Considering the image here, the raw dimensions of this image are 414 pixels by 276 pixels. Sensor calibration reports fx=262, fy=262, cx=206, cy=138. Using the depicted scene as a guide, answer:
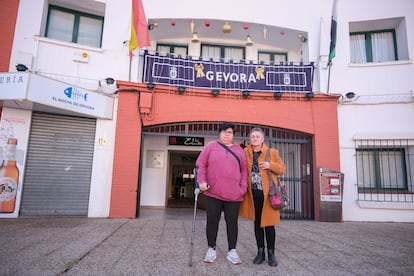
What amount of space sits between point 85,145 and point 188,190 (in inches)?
451

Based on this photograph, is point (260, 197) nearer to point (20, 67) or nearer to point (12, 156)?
point (12, 156)

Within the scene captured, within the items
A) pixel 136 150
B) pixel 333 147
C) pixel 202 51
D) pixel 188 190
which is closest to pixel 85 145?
pixel 136 150

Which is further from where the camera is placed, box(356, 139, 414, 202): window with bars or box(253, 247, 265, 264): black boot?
box(356, 139, 414, 202): window with bars

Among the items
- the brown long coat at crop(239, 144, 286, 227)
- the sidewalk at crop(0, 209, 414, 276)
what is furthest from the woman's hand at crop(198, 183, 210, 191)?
the sidewalk at crop(0, 209, 414, 276)

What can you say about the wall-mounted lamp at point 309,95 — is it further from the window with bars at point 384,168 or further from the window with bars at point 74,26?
the window with bars at point 74,26

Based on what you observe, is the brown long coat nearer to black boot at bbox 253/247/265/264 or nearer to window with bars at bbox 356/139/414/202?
black boot at bbox 253/247/265/264

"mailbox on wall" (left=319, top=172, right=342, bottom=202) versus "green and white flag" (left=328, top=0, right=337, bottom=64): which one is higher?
"green and white flag" (left=328, top=0, right=337, bottom=64)

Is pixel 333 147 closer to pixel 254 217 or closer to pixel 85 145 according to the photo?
pixel 254 217

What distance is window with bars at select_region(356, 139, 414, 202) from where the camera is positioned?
7.48 metres

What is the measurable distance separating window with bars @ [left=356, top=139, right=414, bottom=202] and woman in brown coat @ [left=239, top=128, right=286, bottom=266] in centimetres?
553

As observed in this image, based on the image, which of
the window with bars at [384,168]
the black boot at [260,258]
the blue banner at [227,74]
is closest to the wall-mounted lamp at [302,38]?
the blue banner at [227,74]

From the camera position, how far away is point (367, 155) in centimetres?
788

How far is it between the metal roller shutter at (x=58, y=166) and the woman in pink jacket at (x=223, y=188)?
4.85 metres

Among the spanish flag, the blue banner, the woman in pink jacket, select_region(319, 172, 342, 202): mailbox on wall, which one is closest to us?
the woman in pink jacket
